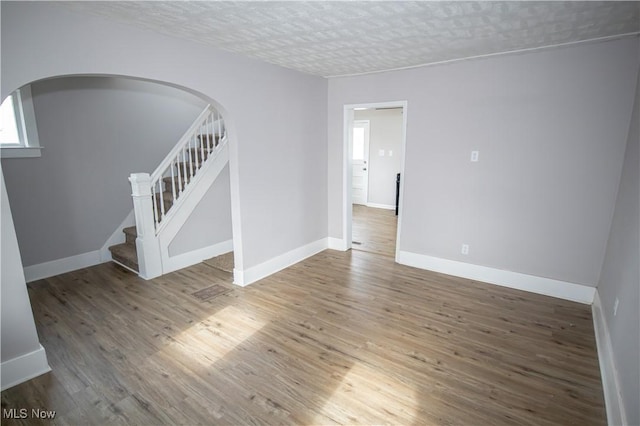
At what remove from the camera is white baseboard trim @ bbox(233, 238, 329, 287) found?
3676 millimetres

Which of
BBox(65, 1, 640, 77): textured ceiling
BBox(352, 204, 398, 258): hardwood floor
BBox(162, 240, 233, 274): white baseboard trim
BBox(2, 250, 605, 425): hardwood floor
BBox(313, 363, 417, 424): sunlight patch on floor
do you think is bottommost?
BBox(313, 363, 417, 424): sunlight patch on floor

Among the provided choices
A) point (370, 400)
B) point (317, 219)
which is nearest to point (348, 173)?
point (317, 219)

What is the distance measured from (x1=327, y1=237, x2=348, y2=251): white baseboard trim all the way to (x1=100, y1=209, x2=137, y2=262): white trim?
286 centimetres

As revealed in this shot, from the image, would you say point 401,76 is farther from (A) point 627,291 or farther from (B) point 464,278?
(A) point 627,291

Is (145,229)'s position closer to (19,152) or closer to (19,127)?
(19,152)

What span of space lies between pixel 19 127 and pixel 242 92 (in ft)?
8.51

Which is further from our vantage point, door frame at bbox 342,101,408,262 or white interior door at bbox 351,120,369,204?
white interior door at bbox 351,120,369,204

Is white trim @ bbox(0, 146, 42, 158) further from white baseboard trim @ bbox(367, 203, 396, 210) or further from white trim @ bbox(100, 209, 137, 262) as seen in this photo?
white baseboard trim @ bbox(367, 203, 396, 210)

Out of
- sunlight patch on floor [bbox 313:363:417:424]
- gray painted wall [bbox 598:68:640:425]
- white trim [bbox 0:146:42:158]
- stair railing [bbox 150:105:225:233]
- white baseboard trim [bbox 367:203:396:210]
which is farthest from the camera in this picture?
white baseboard trim [bbox 367:203:396:210]

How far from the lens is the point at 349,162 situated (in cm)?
465

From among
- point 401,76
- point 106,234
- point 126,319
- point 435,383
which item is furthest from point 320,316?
point 106,234

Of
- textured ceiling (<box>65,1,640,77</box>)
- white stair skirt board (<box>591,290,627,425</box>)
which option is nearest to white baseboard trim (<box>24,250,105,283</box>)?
textured ceiling (<box>65,1,640,77</box>)

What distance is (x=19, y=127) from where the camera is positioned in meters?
3.62

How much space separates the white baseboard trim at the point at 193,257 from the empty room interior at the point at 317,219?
4 cm
